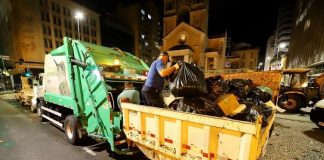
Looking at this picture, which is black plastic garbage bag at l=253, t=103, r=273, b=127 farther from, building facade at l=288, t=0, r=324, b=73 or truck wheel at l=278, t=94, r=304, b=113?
building facade at l=288, t=0, r=324, b=73

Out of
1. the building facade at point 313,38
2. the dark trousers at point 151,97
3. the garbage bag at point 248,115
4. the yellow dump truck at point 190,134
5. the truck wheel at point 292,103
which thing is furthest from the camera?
the building facade at point 313,38

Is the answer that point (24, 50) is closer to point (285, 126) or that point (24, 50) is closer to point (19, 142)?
point (19, 142)

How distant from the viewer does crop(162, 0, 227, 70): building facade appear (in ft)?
83.3

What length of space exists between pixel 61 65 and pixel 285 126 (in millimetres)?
7856

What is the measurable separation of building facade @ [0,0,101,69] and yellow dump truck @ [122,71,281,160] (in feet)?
105

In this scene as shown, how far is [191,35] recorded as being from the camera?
2605 cm

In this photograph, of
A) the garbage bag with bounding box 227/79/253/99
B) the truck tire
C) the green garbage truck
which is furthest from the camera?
the truck tire

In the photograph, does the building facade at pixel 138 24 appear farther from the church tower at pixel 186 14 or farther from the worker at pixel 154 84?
the worker at pixel 154 84

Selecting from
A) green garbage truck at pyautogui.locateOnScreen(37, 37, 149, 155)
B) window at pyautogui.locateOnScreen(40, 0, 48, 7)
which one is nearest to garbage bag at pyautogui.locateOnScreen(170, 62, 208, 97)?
green garbage truck at pyautogui.locateOnScreen(37, 37, 149, 155)

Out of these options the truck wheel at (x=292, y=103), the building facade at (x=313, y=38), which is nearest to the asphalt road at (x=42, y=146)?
the truck wheel at (x=292, y=103)

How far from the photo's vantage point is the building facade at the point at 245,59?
3994 cm

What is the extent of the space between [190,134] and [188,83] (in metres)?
0.77

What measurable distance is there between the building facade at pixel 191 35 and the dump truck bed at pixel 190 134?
73.6 feet

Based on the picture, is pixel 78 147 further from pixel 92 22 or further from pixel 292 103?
pixel 92 22
